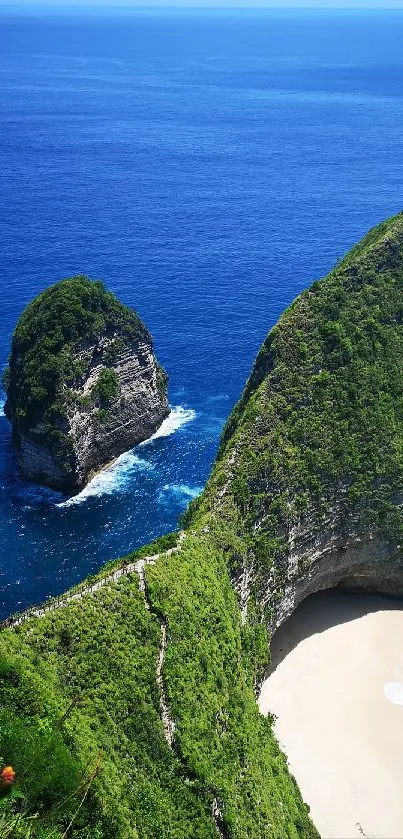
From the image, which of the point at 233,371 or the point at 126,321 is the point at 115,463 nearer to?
the point at 126,321

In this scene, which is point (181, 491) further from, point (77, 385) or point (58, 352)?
point (58, 352)

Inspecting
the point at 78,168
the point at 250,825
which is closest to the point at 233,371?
the point at 250,825

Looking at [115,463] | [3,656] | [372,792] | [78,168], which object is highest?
[78,168]

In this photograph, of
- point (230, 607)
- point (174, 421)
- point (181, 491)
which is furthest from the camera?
point (174, 421)

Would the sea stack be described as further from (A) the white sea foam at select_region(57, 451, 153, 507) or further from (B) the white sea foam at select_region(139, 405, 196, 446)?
(B) the white sea foam at select_region(139, 405, 196, 446)

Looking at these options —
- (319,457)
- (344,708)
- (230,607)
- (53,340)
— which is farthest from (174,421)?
(344,708)

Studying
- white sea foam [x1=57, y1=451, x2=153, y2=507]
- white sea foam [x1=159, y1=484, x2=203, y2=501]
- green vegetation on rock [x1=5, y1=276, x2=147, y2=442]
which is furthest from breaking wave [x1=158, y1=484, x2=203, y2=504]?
green vegetation on rock [x1=5, y1=276, x2=147, y2=442]
